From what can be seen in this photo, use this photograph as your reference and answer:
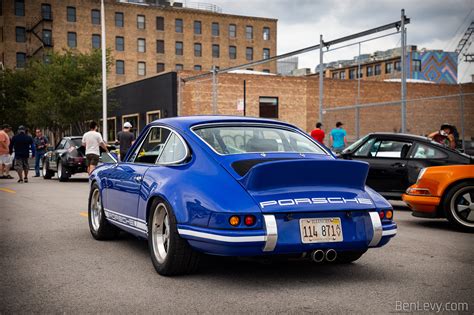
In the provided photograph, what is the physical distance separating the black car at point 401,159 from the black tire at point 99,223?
5.07m

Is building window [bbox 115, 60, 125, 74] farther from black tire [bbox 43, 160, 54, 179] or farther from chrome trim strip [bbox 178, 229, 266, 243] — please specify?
chrome trim strip [bbox 178, 229, 266, 243]

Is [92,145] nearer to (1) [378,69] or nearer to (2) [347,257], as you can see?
(2) [347,257]

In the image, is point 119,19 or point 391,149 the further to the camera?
point 119,19

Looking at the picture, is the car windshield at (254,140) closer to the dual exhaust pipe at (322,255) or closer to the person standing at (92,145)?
the dual exhaust pipe at (322,255)

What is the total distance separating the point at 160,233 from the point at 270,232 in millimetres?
1329

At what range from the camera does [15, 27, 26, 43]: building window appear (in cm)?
7288

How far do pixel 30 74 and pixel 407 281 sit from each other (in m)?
52.1

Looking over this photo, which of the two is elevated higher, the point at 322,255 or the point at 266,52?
the point at 266,52

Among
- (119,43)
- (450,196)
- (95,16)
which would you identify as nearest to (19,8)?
(95,16)

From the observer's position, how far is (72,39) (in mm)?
73500

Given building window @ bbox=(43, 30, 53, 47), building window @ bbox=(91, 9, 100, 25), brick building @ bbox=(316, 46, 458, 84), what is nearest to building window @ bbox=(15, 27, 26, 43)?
building window @ bbox=(43, 30, 53, 47)

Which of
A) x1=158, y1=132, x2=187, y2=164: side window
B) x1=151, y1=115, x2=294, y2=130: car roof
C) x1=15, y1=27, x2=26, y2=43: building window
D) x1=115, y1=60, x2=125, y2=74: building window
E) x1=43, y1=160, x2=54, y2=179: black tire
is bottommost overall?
x1=43, y1=160, x2=54, y2=179: black tire

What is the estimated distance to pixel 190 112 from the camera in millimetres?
39438

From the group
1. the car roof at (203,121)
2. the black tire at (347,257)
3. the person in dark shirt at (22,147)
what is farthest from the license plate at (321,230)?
the person in dark shirt at (22,147)
